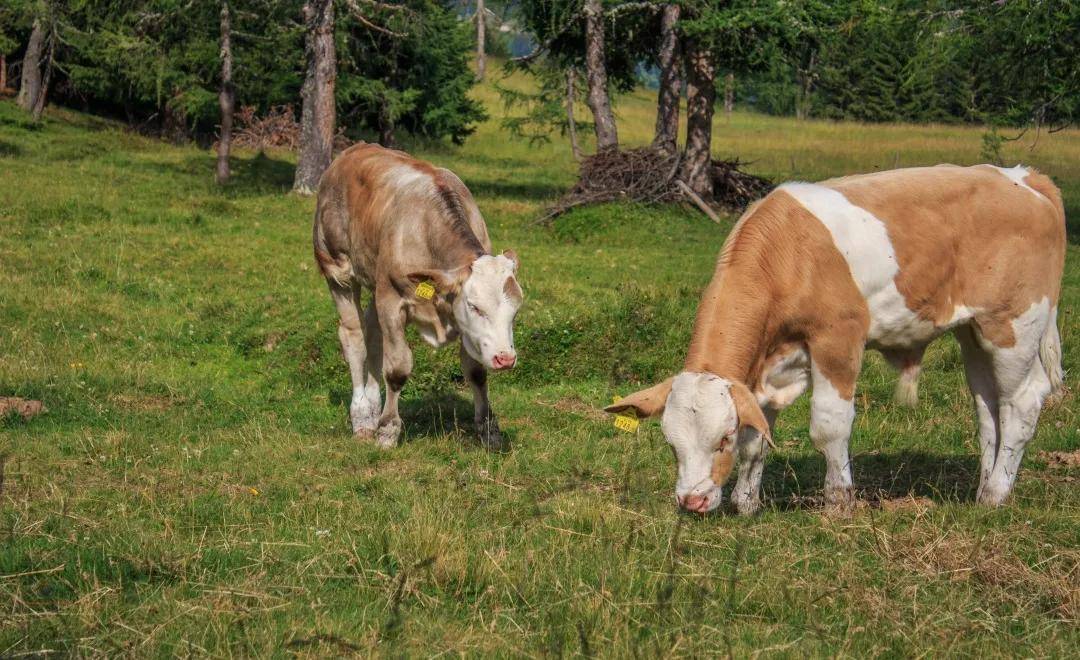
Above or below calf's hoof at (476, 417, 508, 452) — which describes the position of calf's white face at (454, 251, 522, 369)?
above

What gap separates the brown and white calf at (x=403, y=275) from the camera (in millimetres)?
8789

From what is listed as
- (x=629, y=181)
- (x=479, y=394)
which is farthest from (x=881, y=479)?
(x=629, y=181)

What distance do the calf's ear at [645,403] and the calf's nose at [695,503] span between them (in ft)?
1.77

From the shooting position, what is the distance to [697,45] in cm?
2366

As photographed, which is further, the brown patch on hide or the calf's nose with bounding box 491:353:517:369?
the calf's nose with bounding box 491:353:517:369

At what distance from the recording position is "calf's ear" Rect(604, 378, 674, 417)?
672cm

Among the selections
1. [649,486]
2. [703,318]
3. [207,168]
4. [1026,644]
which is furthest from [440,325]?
[207,168]

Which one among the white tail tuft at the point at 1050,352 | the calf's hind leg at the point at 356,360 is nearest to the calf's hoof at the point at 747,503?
the white tail tuft at the point at 1050,352

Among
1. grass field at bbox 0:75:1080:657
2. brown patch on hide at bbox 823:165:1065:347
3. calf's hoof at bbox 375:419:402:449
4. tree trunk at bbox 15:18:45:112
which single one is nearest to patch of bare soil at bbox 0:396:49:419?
grass field at bbox 0:75:1080:657

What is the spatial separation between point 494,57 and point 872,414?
251 ft

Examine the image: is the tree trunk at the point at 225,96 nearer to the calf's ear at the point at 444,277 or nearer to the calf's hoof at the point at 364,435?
the calf's hoof at the point at 364,435

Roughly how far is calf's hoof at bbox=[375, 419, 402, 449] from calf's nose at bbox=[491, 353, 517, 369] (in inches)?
53.1

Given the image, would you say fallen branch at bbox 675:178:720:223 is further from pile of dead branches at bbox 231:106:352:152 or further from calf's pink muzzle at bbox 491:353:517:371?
pile of dead branches at bbox 231:106:352:152

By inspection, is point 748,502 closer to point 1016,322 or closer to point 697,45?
point 1016,322
